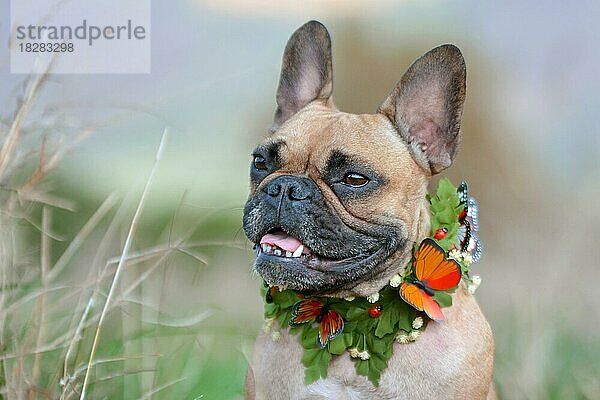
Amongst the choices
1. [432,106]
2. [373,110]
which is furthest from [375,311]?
[373,110]

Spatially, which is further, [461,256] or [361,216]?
[461,256]

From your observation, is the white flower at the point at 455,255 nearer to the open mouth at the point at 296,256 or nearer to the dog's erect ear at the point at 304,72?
the open mouth at the point at 296,256

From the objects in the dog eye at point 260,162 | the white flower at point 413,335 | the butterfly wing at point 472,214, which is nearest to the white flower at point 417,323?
the white flower at point 413,335

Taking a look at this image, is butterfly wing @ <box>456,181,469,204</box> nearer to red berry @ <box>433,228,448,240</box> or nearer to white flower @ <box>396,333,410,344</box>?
red berry @ <box>433,228,448,240</box>

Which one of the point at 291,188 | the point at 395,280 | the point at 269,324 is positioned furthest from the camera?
the point at 269,324

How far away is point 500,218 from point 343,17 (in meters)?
0.63

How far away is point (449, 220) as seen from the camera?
62.5 inches

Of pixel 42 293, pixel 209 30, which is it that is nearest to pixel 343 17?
pixel 209 30

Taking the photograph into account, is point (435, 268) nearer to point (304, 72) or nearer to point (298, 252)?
point (298, 252)

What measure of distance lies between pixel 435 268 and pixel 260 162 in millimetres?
346

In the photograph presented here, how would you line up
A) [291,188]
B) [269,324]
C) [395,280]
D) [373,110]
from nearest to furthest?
[291,188]
[395,280]
[269,324]
[373,110]

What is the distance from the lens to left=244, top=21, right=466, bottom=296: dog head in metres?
1.42

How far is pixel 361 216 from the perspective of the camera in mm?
1444

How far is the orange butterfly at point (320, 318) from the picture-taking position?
1.57 m
